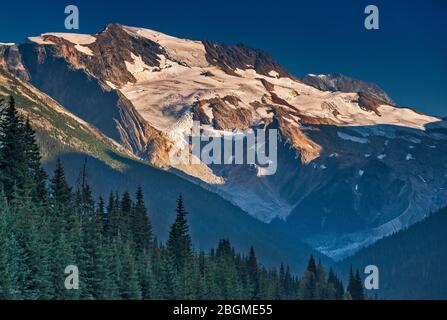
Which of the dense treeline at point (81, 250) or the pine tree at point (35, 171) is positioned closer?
the dense treeline at point (81, 250)

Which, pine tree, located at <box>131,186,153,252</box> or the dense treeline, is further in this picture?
pine tree, located at <box>131,186,153,252</box>

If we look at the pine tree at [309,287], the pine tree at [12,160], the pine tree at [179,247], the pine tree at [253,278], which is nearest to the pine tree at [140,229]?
the pine tree at [179,247]

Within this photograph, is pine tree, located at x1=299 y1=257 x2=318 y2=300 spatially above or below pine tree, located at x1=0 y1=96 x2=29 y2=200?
below

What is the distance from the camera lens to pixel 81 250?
105938 millimetres

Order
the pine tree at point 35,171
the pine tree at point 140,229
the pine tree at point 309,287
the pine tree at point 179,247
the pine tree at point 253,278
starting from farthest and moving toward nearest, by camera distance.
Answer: the pine tree at point 309,287, the pine tree at point 253,278, the pine tree at point 179,247, the pine tree at point 140,229, the pine tree at point 35,171

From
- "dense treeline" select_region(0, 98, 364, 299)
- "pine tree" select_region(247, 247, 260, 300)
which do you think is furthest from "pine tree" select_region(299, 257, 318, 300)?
"dense treeline" select_region(0, 98, 364, 299)

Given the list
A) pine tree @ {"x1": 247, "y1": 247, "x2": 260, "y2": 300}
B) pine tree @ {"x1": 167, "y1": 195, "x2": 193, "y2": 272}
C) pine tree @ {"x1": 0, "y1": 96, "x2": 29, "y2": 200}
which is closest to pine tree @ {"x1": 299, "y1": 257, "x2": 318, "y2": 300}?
pine tree @ {"x1": 247, "y1": 247, "x2": 260, "y2": 300}

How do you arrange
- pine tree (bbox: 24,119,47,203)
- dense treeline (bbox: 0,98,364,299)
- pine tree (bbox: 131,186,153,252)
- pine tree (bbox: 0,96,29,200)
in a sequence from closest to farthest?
dense treeline (bbox: 0,98,364,299) < pine tree (bbox: 0,96,29,200) < pine tree (bbox: 24,119,47,203) < pine tree (bbox: 131,186,153,252)

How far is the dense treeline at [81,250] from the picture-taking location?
9350 cm

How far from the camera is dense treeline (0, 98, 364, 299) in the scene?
9350cm

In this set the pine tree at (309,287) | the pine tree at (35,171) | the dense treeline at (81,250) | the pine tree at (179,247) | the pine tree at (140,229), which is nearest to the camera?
the dense treeline at (81,250)

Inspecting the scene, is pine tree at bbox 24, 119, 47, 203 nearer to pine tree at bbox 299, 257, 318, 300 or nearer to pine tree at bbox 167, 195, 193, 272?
pine tree at bbox 167, 195, 193, 272

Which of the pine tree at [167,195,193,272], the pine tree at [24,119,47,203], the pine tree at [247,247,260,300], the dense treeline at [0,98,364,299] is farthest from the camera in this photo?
the pine tree at [247,247,260,300]

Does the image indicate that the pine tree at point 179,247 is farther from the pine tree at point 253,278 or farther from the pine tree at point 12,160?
the pine tree at point 12,160
